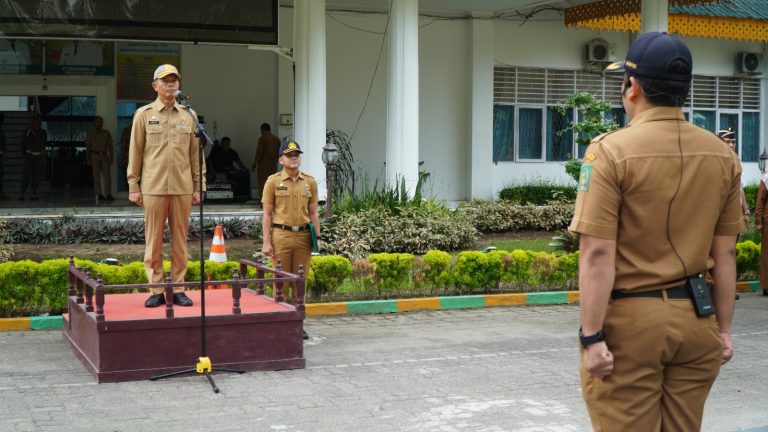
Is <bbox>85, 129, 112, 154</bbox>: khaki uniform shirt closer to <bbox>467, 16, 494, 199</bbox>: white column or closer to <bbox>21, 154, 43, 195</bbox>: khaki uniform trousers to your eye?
<bbox>21, 154, 43, 195</bbox>: khaki uniform trousers

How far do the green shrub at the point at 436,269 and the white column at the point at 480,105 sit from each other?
10.2m

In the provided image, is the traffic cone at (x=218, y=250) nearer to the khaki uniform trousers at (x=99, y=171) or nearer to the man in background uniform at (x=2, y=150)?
the khaki uniform trousers at (x=99, y=171)

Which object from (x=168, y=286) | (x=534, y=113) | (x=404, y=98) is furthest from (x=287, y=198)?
(x=534, y=113)

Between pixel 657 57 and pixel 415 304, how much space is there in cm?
898

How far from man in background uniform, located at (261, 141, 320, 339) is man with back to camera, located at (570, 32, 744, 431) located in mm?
6618

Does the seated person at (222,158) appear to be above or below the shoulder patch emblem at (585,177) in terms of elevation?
above

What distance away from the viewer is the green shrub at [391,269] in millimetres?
12906

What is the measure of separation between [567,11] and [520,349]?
14.5m

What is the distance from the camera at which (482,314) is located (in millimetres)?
A: 12430

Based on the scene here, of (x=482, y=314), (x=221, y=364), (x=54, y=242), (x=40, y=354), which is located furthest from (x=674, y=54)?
(x=54, y=242)

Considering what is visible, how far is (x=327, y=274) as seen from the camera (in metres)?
12.6

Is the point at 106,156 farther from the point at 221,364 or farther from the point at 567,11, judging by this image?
the point at 221,364

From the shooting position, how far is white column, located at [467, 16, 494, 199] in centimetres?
2320

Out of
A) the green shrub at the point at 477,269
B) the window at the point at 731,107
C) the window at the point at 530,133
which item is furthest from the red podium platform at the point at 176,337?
the window at the point at 731,107
